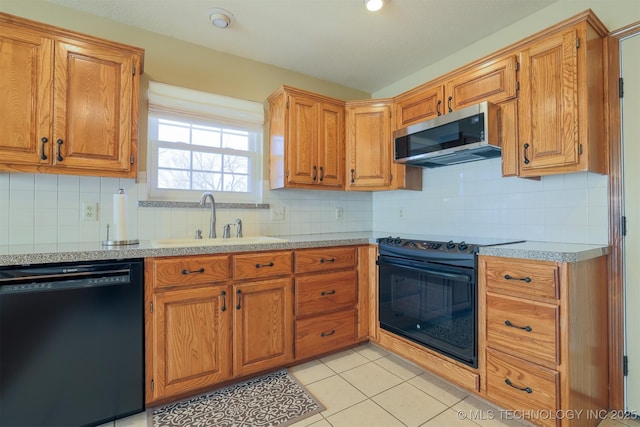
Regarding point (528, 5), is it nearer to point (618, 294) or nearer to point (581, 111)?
point (581, 111)

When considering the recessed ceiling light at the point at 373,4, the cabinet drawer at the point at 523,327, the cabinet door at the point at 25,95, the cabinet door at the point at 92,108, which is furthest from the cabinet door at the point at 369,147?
the cabinet door at the point at 25,95

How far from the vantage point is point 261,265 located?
2047 mm

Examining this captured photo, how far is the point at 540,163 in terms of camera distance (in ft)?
5.99

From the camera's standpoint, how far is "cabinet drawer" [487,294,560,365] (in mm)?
1491

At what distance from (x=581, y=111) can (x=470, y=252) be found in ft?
3.16

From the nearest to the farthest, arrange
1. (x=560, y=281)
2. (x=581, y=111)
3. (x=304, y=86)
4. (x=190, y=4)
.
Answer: (x=560, y=281) → (x=581, y=111) → (x=190, y=4) → (x=304, y=86)

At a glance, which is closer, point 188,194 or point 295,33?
point 295,33

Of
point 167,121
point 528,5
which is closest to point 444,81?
point 528,5

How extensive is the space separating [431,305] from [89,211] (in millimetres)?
2403

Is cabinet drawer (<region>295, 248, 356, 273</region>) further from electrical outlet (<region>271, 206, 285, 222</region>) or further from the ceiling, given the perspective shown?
the ceiling

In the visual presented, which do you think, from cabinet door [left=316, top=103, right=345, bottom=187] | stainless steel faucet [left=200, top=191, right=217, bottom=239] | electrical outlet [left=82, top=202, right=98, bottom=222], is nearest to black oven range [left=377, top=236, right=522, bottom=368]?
cabinet door [left=316, top=103, right=345, bottom=187]

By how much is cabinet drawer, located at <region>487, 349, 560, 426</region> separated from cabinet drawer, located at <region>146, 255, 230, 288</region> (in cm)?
166

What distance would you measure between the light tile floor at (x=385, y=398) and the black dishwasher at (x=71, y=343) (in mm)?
212

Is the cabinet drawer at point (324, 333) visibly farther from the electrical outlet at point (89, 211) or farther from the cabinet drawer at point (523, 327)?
the electrical outlet at point (89, 211)
